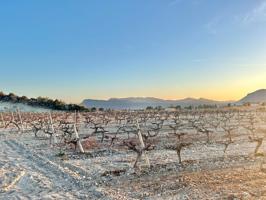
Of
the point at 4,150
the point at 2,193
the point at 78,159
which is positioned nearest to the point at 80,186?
the point at 2,193

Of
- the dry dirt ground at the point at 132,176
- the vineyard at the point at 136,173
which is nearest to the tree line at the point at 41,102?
the vineyard at the point at 136,173

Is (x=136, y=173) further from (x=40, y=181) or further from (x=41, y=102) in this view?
(x=41, y=102)

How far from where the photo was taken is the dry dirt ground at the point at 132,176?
1412 cm

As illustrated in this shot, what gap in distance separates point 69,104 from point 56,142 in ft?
235

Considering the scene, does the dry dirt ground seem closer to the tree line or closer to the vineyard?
the vineyard

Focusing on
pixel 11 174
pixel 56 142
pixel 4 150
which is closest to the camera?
pixel 11 174

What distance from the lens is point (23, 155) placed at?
2522 centimetres

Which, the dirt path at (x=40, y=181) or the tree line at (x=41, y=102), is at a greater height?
the tree line at (x=41, y=102)

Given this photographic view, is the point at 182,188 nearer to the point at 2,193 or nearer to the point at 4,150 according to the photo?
the point at 2,193

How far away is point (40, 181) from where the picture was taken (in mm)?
A: 16859

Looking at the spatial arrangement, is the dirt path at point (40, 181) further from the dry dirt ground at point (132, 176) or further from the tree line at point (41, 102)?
the tree line at point (41, 102)

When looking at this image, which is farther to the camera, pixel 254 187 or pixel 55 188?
pixel 55 188

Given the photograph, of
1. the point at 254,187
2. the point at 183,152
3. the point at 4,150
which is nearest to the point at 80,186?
the point at 254,187

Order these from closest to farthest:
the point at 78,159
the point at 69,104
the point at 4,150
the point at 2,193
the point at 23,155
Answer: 1. the point at 2,193
2. the point at 78,159
3. the point at 23,155
4. the point at 4,150
5. the point at 69,104
